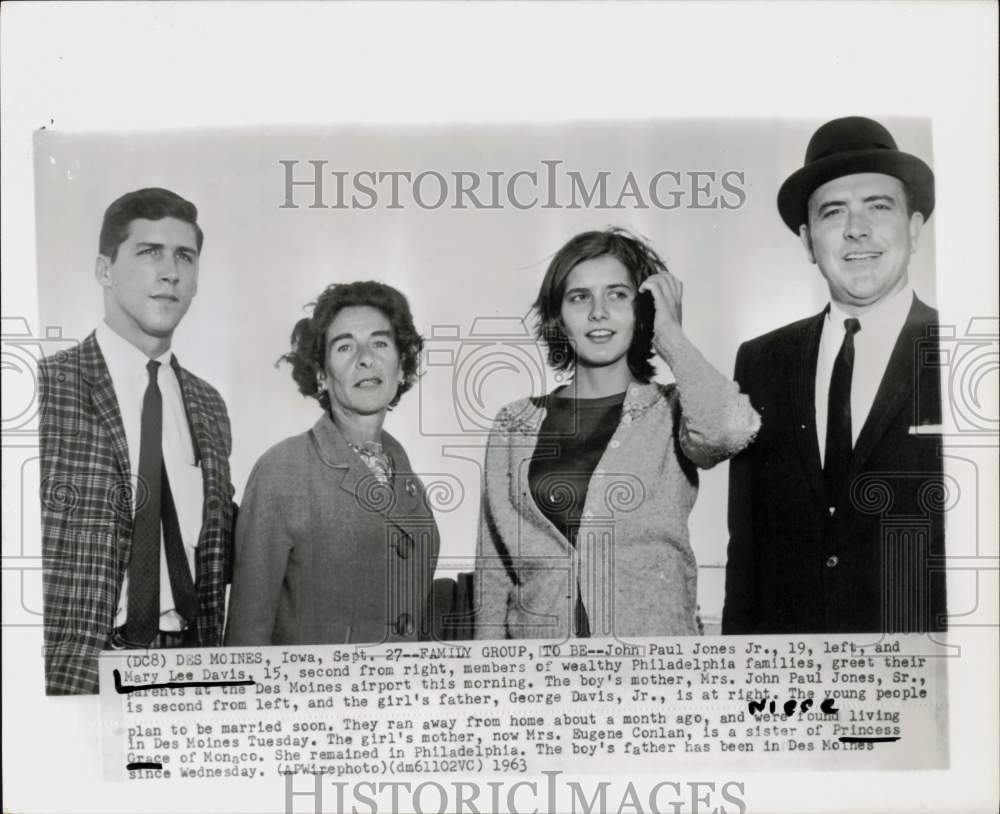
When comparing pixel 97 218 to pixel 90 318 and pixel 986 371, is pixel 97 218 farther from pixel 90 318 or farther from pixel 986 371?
pixel 986 371

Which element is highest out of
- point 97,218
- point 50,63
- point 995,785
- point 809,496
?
point 50,63

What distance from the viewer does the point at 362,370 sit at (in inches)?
129

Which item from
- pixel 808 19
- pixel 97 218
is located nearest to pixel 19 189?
pixel 97 218

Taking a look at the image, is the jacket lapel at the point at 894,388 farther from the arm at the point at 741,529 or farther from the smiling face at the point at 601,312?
the smiling face at the point at 601,312

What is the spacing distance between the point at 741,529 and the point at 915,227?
0.95 meters

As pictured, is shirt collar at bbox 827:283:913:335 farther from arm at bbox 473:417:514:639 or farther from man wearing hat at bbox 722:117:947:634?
arm at bbox 473:417:514:639

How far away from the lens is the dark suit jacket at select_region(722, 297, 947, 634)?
3260 mm

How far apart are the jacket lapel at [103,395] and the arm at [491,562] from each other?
0.97 metres

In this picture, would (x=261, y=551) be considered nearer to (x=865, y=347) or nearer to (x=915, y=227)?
(x=865, y=347)

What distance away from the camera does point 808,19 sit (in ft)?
10.7

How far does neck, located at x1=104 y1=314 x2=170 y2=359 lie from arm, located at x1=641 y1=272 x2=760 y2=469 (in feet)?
→ 4.35

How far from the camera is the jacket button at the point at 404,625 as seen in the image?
128 inches

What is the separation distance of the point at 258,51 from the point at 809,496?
1912mm

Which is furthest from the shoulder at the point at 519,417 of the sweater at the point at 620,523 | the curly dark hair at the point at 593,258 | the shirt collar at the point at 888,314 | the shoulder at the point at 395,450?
the shirt collar at the point at 888,314
